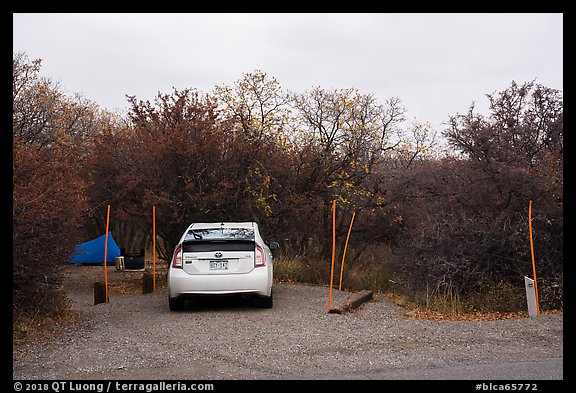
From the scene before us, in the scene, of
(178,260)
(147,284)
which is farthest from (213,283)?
(147,284)

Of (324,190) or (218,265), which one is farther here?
(324,190)

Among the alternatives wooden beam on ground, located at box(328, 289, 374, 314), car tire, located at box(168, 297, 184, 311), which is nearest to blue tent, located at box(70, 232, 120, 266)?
car tire, located at box(168, 297, 184, 311)

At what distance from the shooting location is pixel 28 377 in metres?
7.41

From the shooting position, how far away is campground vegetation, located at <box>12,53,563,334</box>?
38.2 ft

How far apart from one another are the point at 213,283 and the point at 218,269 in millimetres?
267

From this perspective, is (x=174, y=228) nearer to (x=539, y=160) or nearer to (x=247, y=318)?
(x=247, y=318)

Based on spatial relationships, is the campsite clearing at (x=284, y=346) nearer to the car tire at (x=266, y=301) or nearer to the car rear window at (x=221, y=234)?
the car tire at (x=266, y=301)

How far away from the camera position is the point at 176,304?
40.3 ft

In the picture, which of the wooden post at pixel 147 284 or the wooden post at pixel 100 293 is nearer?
the wooden post at pixel 100 293

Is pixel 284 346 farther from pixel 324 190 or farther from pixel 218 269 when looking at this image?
pixel 324 190

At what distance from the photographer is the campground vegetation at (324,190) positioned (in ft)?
38.2

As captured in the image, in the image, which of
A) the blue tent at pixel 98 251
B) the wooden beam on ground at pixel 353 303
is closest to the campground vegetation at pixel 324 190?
the wooden beam on ground at pixel 353 303

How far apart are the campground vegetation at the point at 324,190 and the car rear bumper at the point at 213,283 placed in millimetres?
1950

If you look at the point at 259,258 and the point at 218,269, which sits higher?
the point at 259,258
